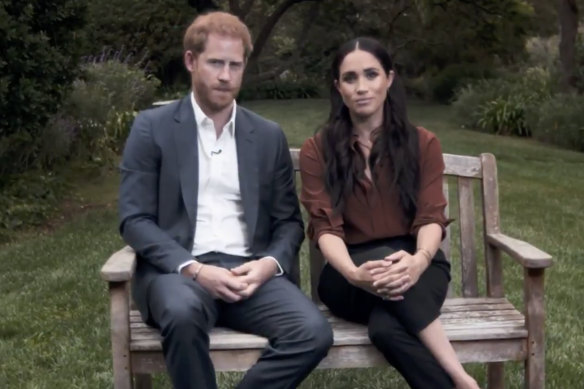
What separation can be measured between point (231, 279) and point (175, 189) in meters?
0.46

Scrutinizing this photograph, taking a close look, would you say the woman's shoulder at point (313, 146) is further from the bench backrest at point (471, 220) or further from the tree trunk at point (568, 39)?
the tree trunk at point (568, 39)

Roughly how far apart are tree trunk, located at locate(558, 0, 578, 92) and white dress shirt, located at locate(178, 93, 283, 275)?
58.7 ft

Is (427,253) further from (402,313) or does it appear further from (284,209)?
(284,209)

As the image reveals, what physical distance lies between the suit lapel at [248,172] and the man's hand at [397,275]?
60 centimetres

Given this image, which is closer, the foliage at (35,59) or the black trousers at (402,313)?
the black trousers at (402,313)

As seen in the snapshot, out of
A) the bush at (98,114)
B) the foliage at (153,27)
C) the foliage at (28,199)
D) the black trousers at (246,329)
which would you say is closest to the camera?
the black trousers at (246,329)

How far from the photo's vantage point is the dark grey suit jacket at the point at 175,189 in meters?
4.02

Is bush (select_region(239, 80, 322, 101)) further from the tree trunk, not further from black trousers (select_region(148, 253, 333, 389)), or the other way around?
black trousers (select_region(148, 253, 333, 389))

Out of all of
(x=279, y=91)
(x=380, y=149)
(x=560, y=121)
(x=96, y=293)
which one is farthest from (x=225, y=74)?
(x=279, y=91)

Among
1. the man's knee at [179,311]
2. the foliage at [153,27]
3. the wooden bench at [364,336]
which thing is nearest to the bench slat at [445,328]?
the wooden bench at [364,336]

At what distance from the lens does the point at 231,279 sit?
Result: 152 inches

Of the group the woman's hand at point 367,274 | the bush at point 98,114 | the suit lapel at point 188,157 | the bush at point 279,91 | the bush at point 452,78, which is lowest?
the bush at point 279,91

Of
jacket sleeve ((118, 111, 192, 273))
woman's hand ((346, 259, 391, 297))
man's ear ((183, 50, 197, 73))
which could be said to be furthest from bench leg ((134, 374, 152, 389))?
man's ear ((183, 50, 197, 73))

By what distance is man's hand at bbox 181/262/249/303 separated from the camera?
3842mm
